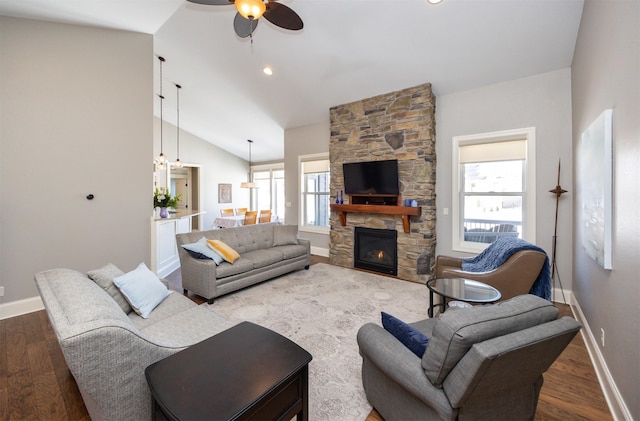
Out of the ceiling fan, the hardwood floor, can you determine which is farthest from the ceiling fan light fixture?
the hardwood floor

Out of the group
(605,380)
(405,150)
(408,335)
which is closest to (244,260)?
(408,335)

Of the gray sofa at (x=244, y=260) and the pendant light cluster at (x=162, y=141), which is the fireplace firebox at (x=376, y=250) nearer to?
the gray sofa at (x=244, y=260)

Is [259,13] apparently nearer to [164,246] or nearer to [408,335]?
[408,335]

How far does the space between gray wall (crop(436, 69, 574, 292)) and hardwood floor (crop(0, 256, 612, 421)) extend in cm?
150

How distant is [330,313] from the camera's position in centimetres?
319

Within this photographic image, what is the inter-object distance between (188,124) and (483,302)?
837 centimetres

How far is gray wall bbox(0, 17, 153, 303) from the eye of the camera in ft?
10.1

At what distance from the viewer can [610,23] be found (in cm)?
192

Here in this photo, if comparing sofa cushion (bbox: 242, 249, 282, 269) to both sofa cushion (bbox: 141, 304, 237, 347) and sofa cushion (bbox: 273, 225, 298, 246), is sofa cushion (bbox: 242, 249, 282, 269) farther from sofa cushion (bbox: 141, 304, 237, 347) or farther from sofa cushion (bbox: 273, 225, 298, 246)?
sofa cushion (bbox: 141, 304, 237, 347)

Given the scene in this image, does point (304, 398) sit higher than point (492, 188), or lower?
lower

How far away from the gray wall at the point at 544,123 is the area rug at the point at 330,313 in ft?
6.10

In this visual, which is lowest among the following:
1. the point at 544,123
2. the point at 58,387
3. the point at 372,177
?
the point at 58,387

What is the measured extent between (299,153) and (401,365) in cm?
551

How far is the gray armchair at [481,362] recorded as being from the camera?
1119mm
